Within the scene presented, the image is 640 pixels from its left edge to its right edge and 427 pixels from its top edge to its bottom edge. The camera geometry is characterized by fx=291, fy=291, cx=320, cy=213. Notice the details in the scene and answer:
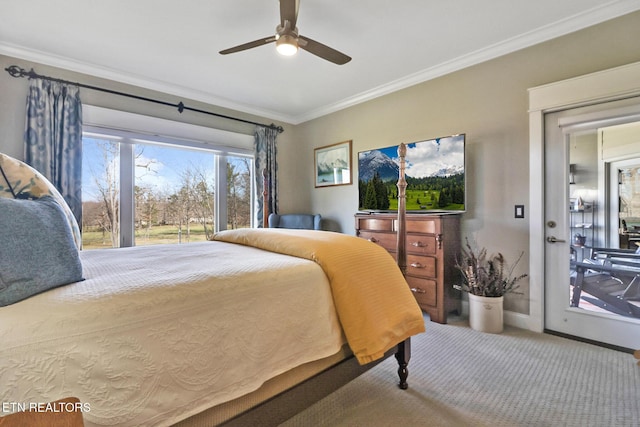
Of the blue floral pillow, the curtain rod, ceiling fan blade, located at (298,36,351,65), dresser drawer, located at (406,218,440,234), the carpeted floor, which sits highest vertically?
the curtain rod

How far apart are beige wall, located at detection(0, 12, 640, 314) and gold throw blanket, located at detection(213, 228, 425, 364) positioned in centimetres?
177

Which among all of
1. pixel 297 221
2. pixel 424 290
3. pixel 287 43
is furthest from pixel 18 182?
pixel 297 221

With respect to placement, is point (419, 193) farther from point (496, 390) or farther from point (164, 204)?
point (164, 204)

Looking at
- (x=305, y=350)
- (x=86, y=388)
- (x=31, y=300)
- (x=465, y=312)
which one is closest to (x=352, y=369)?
(x=305, y=350)

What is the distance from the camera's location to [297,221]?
430cm

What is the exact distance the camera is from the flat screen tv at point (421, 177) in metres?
2.99

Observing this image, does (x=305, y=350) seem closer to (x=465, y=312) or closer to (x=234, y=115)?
(x=465, y=312)

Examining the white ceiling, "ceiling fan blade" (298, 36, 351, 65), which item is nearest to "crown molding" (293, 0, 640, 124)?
the white ceiling

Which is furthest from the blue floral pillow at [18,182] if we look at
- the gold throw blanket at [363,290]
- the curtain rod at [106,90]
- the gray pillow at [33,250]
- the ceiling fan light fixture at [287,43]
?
the curtain rod at [106,90]

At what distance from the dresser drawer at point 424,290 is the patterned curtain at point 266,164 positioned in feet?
7.71

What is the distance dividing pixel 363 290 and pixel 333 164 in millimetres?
3136

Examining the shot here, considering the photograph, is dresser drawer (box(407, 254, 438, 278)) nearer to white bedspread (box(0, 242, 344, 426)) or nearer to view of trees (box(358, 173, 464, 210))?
view of trees (box(358, 173, 464, 210))

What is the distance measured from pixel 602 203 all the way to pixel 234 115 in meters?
4.21

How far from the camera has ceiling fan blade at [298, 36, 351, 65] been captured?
208 cm
